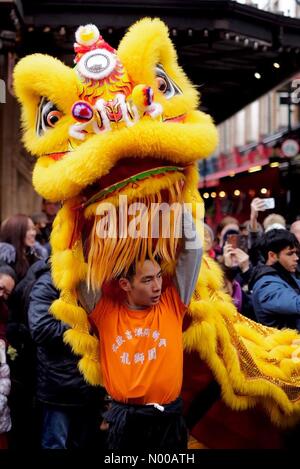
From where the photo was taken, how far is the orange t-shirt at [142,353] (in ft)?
10.4

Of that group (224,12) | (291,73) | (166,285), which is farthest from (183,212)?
(291,73)

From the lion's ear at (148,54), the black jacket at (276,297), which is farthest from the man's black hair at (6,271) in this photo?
the lion's ear at (148,54)

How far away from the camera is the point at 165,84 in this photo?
3.26 meters

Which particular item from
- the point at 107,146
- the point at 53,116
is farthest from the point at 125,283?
the point at 53,116

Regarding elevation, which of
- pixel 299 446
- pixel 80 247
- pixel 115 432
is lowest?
pixel 299 446

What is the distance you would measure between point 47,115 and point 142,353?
1167mm

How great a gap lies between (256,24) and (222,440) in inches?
276

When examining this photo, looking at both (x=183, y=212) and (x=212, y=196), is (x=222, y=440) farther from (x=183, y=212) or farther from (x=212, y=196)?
(x=212, y=196)

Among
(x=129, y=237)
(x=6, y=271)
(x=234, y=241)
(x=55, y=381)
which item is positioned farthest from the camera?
(x=234, y=241)

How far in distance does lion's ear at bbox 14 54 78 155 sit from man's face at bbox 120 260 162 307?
699mm

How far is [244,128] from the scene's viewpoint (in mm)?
37031

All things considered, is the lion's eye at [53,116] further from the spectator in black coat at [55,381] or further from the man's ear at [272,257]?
the man's ear at [272,257]

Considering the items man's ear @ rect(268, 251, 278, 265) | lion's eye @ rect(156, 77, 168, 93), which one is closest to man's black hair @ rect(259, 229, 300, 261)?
man's ear @ rect(268, 251, 278, 265)

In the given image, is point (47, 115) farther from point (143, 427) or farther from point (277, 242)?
point (277, 242)
